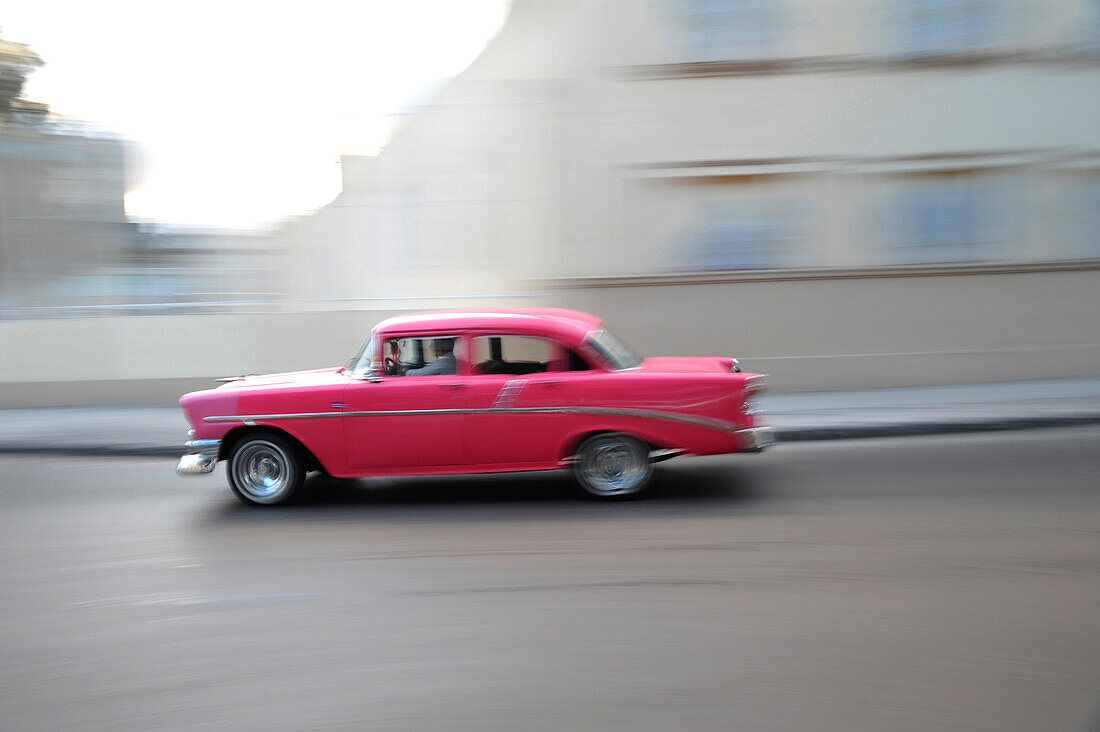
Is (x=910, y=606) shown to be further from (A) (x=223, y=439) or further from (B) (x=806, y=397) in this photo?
(B) (x=806, y=397)

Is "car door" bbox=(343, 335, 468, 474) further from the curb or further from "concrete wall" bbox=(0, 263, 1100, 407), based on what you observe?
"concrete wall" bbox=(0, 263, 1100, 407)

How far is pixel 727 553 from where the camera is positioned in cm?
497

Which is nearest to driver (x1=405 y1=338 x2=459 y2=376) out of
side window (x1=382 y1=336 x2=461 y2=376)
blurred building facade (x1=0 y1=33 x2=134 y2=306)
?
side window (x1=382 y1=336 x2=461 y2=376)

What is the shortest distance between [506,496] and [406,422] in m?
0.92

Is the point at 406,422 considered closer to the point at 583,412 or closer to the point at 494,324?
the point at 494,324

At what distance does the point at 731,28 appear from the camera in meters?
11.0

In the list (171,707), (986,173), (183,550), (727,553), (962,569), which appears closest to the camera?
(171,707)

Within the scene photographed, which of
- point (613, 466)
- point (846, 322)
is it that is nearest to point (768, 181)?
point (846, 322)

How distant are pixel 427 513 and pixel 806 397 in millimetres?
5973

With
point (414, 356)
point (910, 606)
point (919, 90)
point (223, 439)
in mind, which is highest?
point (919, 90)

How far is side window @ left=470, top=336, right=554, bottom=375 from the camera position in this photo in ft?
20.6

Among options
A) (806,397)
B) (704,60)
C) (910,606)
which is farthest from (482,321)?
(704,60)

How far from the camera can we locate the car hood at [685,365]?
20.7ft

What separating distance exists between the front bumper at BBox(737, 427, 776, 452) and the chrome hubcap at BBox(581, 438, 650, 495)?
666mm
